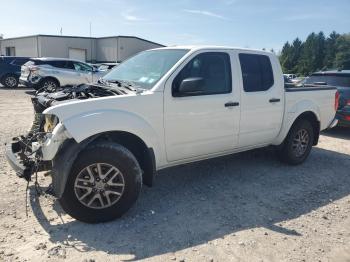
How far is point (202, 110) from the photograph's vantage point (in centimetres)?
460

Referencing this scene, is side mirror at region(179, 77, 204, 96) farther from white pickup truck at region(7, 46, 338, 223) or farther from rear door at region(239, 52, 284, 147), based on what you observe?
rear door at region(239, 52, 284, 147)

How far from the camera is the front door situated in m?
4.37

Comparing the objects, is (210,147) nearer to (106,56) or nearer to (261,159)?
(261,159)

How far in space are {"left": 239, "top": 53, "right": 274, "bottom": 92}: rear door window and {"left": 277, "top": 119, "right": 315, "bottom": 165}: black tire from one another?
103 cm

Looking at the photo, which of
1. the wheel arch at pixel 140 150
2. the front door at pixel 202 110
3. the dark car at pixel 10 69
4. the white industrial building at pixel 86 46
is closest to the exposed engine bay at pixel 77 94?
the wheel arch at pixel 140 150

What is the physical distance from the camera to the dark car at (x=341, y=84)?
28.5 ft

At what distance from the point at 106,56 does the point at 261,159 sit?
106 ft

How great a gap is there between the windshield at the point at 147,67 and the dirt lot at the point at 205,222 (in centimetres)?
151

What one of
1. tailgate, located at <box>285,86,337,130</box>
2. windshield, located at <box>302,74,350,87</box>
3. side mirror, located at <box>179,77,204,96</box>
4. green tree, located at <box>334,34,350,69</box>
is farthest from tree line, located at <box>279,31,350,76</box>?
side mirror, located at <box>179,77,204,96</box>

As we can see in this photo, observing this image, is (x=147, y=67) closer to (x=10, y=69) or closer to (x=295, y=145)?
(x=295, y=145)

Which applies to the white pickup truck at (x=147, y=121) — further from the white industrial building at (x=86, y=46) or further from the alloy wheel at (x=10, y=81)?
the white industrial building at (x=86, y=46)

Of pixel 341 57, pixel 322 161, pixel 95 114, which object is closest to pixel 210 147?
pixel 95 114

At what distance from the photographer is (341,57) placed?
264 feet

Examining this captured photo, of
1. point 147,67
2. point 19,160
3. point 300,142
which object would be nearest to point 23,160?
point 19,160
